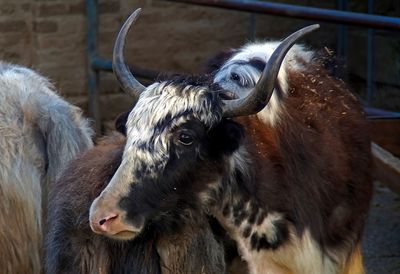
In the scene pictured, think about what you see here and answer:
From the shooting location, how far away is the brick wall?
27.0 ft

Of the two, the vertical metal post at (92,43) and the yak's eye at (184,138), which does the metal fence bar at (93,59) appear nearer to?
the vertical metal post at (92,43)

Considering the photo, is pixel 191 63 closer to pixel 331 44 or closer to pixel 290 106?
pixel 331 44

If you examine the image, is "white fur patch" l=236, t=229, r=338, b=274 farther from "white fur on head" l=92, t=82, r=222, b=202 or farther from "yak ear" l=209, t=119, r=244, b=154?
"white fur on head" l=92, t=82, r=222, b=202

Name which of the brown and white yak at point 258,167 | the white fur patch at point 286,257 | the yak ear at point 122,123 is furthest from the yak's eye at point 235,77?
the white fur patch at point 286,257

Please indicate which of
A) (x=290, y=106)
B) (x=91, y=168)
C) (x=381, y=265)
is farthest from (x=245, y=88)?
(x=381, y=265)

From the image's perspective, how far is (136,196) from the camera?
3938 mm

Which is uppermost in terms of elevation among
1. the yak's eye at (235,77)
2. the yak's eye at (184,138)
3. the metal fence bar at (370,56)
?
the yak's eye at (235,77)

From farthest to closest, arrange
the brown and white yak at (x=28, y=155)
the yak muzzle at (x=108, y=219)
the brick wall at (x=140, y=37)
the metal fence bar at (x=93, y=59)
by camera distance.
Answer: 1. the brick wall at (x=140, y=37)
2. the metal fence bar at (x=93, y=59)
3. the brown and white yak at (x=28, y=155)
4. the yak muzzle at (x=108, y=219)

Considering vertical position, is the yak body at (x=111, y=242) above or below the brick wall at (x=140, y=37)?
above

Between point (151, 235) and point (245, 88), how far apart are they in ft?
2.32

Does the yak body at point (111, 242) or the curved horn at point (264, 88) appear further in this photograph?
the yak body at point (111, 242)

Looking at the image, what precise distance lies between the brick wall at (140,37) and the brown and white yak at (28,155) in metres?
3.08

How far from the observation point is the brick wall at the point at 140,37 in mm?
8234

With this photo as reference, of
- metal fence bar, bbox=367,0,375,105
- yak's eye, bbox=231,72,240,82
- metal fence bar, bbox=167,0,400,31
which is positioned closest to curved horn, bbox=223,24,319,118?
yak's eye, bbox=231,72,240,82
